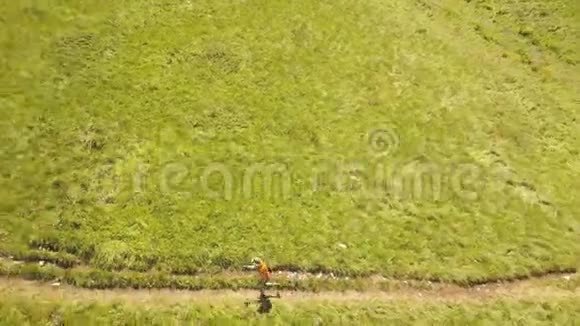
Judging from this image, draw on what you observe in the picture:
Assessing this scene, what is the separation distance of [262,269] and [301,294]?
8.54ft

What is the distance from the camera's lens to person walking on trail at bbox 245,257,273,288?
34406mm

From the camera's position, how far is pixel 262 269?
34312 mm

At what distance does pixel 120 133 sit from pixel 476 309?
2310 cm

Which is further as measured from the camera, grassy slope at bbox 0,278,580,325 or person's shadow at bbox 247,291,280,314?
person's shadow at bbox 247,291,280,314

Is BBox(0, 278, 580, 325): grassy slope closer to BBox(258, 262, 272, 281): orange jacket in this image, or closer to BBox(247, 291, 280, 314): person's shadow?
BBox(247, 291, 280, 314): person's shadow

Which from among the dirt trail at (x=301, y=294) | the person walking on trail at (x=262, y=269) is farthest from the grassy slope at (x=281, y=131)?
the dirt trail at (x=301, y=294)

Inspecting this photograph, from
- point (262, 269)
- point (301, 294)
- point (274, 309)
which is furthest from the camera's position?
point (301, 294)

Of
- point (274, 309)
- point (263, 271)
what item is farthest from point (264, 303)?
point (263, 271)

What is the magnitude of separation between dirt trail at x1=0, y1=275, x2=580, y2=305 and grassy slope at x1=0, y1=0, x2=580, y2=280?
996 millimetres

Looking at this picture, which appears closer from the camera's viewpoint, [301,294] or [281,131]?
[301,294]

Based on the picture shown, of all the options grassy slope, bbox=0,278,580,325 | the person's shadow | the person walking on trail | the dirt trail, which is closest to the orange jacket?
the person walking on trail

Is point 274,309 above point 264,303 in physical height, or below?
below

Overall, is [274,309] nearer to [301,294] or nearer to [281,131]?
[301,294]

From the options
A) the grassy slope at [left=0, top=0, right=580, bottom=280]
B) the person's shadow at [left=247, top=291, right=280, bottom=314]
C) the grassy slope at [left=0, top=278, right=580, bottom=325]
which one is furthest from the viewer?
the grassy slope at [left=0, top=0, right=580, bottom=280]
